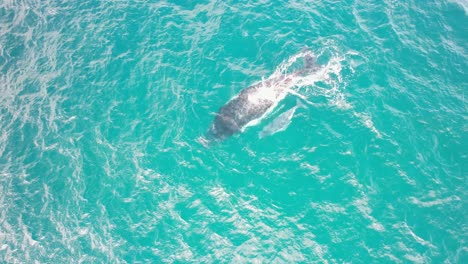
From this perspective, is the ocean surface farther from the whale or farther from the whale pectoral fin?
the whale

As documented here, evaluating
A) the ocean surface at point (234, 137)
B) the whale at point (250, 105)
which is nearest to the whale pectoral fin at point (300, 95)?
the whale at point (250, 105)

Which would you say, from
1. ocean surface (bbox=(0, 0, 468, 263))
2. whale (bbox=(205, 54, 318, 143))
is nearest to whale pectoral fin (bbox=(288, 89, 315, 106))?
whale (bbox=(205, 54, 318, 143))

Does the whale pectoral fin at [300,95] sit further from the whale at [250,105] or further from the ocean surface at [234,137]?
the ocean surface at [234,137]

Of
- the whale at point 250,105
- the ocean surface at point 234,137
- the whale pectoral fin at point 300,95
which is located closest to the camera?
the ocean surface at point 234,137

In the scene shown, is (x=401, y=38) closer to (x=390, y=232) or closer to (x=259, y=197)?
(x=390, y=232)

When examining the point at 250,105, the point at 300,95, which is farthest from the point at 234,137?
the point at 300,95

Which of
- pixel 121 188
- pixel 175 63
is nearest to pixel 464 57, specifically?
pixel 175 63

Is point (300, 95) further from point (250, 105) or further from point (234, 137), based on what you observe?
point (234, 137)

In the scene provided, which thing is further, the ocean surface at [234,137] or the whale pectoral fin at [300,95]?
the whale pectoral fin at [300,95]
